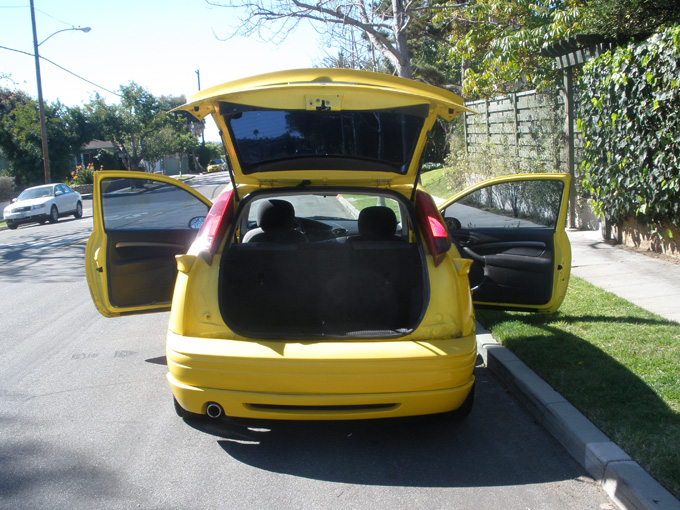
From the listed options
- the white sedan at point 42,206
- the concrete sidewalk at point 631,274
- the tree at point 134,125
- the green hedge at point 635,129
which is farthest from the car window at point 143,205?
the tree at point 134,125

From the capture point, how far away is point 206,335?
3779 mm

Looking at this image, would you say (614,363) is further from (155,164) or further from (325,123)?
(155,164)

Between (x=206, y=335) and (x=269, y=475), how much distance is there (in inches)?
34.9

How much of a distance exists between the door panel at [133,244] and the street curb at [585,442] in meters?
2.81

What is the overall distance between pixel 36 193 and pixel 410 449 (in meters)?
23.8

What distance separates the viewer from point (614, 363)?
15.4ft

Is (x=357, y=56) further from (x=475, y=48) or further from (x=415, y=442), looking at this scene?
(x=415, y=442)

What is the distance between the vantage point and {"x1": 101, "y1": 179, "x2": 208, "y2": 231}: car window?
5.24 meters

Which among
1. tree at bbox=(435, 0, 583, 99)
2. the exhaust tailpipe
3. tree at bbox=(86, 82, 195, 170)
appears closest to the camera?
the exhaust tailpipe

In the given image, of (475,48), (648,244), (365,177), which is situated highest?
(475,48)

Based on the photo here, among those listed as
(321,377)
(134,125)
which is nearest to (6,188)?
(134,125)

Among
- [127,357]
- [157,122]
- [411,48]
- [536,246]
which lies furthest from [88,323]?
[157,122]

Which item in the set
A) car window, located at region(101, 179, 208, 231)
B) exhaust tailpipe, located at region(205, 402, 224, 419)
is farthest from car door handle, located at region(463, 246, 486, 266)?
exhaust tailpipe, located at region(205, 402, 224, 419)

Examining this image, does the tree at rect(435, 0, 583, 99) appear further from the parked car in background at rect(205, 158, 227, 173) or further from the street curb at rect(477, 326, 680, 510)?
the parked car in background at rect(205, 158, 227, 173)
